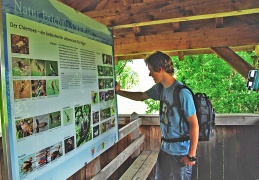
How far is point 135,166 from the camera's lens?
122 inches

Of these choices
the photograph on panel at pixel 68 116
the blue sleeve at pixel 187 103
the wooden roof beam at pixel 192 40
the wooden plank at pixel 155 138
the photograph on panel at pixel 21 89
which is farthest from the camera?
the wooden plank at pixel 155 138

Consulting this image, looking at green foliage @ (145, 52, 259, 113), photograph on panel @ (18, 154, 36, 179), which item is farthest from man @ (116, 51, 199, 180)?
green foliage @ (145, 52, 259, 113)

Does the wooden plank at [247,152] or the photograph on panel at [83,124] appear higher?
the photograph on panel at [83,124]

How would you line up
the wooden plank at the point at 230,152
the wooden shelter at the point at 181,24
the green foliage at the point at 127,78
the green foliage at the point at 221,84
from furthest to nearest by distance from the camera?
the green foliage at the point at 127,78 < the green foliage at the point at 221,84 < the wooden plank at the point at 230,152 < the wooden shelter at the point at 181,24

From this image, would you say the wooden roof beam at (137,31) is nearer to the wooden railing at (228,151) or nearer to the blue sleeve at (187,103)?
the wooden railing at (228,151)

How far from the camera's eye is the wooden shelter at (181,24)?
7.79 feet

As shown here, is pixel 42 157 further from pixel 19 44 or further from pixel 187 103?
pixel 187 103

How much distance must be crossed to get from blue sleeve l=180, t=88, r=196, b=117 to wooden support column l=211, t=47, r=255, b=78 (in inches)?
46.8

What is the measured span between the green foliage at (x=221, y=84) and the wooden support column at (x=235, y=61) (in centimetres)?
566

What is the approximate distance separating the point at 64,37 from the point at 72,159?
822 mm

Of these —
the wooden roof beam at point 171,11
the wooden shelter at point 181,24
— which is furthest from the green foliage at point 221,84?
the wooden roof beam at point 171,11

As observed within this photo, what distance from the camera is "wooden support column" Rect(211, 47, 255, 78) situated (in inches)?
113

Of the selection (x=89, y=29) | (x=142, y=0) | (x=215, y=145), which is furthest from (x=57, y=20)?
(x=215, y=145)

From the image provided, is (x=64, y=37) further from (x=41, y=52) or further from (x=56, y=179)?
(x=56, y=179)
